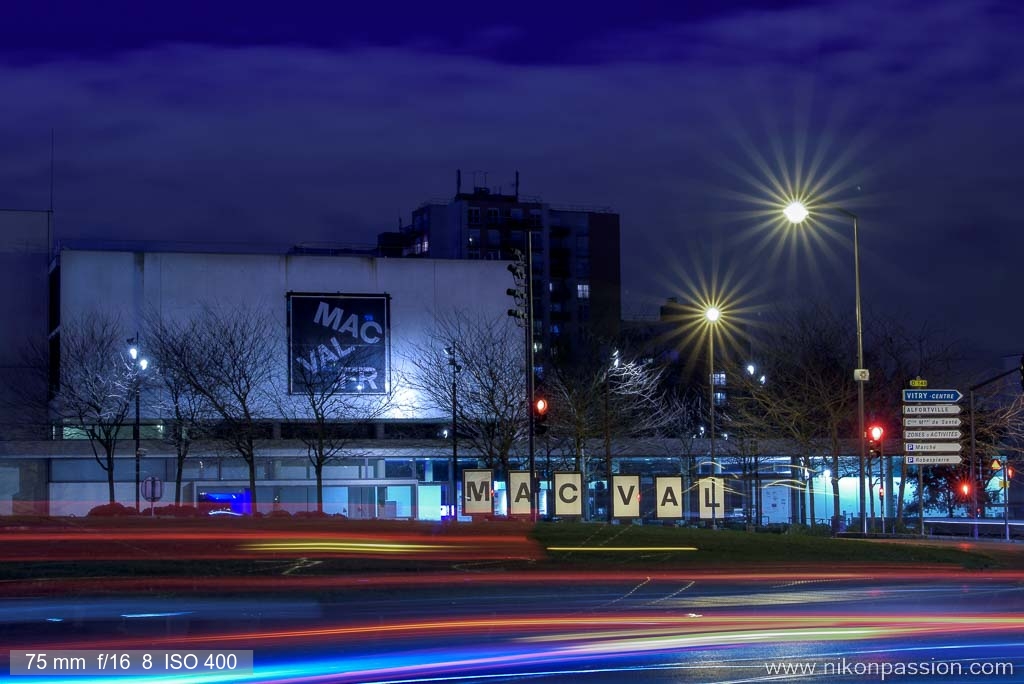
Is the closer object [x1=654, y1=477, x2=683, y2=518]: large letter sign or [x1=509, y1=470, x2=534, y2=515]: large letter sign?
[x1=654, y1=477, x2=683, y2=518]: large letter sign

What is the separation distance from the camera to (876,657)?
44.1 ft

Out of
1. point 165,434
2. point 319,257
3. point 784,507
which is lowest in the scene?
point 784,507

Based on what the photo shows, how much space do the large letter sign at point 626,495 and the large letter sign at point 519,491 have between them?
2.69 m

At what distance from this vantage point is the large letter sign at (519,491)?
1304 inches

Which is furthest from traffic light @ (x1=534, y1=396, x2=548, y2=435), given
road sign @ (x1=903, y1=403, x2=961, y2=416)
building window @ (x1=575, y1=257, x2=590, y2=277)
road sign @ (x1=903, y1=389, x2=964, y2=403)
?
building window @ (x1=575, y1=257, x2=590, y2=277)

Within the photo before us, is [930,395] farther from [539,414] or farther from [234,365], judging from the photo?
[234,365]

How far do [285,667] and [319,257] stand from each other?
5442 centimetres

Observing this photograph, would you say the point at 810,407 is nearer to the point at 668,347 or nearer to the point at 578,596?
the point at 578,596

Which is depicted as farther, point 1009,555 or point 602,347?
point 602,347

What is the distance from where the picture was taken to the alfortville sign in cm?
6353

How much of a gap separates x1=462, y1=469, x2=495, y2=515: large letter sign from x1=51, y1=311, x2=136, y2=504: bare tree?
26.0m

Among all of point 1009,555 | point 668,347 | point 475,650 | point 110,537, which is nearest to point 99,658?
point 475,650

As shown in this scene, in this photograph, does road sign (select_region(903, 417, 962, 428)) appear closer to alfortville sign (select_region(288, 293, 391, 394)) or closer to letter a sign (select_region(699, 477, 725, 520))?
letter a sign (select_region(699, 477, 725, 520))

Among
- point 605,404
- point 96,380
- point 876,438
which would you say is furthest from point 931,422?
point 96,380
